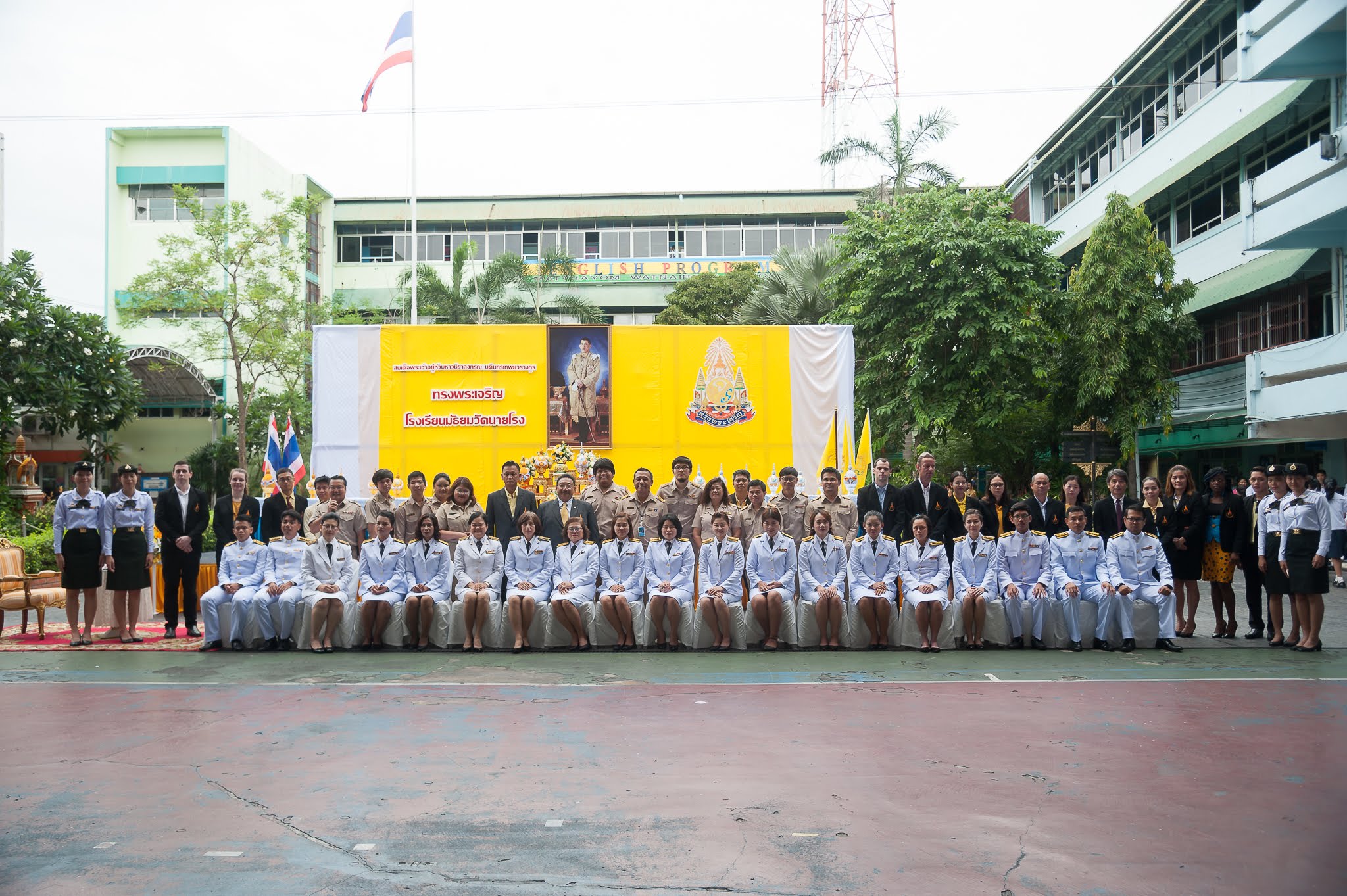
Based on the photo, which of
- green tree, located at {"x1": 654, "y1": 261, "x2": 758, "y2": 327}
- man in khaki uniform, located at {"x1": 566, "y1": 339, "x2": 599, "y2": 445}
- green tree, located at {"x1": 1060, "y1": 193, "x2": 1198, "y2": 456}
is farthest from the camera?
green tree, located at {"x1": 654, "y1": 261, "x2": 758, "y2": 327}

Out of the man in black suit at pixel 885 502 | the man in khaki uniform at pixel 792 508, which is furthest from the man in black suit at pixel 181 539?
the man in black suit at pixel 885 502

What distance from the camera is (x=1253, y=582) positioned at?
400 inches

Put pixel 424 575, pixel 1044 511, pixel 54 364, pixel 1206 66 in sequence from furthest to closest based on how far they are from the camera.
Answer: pixel 1206 66 < pixel 54 364 < pixel 1044 511 < pixel 424 575

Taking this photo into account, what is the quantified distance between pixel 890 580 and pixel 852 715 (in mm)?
3317

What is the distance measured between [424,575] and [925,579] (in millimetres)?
4700

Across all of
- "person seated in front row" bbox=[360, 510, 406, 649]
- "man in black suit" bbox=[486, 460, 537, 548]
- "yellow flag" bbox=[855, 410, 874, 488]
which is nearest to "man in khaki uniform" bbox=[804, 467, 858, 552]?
"man in black suit" bbox=[486, 460, 537, 548]

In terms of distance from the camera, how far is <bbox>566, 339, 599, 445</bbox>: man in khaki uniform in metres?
14.1

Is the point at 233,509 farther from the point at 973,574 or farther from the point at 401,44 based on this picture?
the point at 401,44

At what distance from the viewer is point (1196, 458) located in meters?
24.1

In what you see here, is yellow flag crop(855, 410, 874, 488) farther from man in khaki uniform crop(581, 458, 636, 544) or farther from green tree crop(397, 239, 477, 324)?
green tree crop(397, 239, 477, 324)

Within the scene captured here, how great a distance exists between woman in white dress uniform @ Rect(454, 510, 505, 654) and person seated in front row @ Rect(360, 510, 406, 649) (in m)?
0.54

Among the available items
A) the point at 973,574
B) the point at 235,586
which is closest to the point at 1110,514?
the point at 973,574

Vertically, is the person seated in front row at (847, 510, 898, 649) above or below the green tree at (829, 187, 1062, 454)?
below

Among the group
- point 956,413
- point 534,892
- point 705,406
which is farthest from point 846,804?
point 956,413
